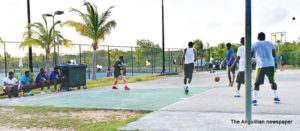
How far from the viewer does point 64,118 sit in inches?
235

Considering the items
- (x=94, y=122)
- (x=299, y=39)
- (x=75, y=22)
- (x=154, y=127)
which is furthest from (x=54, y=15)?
(x=299, y=39)

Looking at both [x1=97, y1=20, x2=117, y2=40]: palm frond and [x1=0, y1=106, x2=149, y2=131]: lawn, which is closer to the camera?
[x1=0, y1=106, x2=149, y2=131]: lawn

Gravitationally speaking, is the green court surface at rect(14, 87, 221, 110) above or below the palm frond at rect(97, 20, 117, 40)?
below

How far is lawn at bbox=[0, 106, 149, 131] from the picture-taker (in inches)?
205

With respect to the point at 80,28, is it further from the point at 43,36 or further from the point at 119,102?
the point at 119,102

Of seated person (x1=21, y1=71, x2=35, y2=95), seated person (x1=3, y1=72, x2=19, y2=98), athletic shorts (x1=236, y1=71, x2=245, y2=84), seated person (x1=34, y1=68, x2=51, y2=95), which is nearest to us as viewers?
athletic shorts (x1=236, y1=71, x2=245, y2=84)

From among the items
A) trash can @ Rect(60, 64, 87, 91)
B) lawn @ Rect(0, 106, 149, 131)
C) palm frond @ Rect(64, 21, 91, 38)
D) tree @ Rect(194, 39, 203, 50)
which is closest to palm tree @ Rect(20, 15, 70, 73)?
palm frond @ Rect(64, 21, 91, 38)

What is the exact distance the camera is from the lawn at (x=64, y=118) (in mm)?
5211

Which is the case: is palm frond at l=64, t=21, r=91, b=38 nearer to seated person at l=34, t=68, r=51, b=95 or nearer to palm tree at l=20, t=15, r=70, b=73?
palm tree at l=20, t=15, r=70, b=73

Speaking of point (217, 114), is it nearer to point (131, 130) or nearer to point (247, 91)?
point (247, 91)

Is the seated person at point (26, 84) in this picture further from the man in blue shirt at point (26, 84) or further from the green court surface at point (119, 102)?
the green court surface at point (119, 102)

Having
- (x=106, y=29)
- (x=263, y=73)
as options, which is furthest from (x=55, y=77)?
(x=106, y=29)

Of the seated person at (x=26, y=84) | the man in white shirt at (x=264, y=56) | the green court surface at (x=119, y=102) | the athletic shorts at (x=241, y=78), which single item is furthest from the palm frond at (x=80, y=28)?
the man in white shirt at (x=264, y=56)

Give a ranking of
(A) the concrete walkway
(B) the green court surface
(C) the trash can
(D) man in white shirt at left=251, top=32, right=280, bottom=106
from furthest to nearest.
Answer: (C) the trash can, (B) the green court surface, (D) man in white shirt at left=251, top=32, right=280, bottom=106, (A) the concrete walkway
